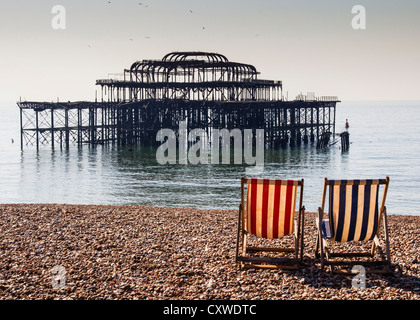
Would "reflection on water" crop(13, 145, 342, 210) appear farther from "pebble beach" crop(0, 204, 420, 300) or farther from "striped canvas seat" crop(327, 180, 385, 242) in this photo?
"striped canvas seat" crop(327, 180, 385, 242)

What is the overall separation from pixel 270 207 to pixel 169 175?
21.9 m

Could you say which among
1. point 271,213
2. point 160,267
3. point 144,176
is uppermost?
point 271,213

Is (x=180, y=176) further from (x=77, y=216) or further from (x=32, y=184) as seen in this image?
(x=77, y=216)

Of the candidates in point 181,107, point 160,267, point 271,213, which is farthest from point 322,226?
point 181,107

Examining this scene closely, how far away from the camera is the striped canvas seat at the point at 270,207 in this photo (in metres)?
6.68

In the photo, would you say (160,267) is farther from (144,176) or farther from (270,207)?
(144,176)

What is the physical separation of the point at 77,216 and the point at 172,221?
5.98ft

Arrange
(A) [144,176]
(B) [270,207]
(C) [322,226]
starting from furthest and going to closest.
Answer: (A) [144,176], (C) [322,226], (B) [270,207]

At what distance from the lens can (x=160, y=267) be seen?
6812 mm

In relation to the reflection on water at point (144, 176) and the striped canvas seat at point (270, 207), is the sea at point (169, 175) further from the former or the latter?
the striped canvas seat at point (270, 207)

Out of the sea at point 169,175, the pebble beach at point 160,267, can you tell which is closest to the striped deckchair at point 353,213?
the pebble beach at point 160,267

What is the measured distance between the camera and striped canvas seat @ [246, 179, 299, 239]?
6676 mm

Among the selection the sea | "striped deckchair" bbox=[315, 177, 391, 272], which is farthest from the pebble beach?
the sea
